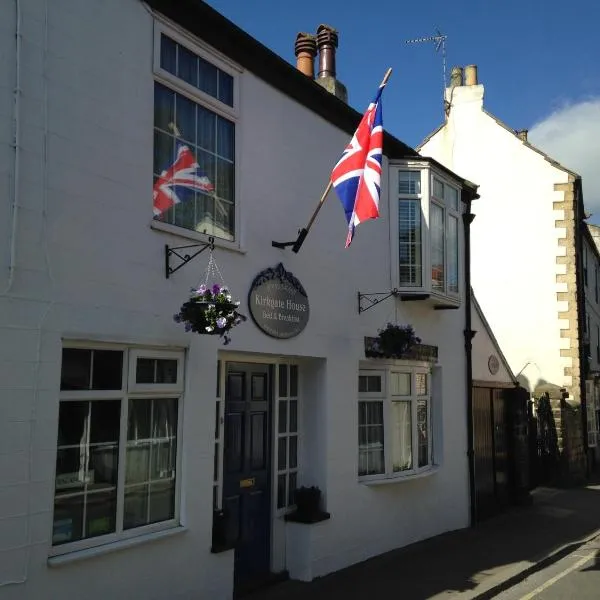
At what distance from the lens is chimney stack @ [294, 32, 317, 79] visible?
1005 cm

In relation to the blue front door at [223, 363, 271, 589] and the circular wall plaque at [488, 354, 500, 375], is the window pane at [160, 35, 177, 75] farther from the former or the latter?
the circular wall plaque at [488, 354, 500, 375]

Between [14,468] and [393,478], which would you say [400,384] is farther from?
[14,468]

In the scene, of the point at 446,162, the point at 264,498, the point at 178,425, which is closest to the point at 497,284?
the point at 446,162

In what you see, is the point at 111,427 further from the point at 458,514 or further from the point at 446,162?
the point at 446,162

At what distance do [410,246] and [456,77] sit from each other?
1376cm

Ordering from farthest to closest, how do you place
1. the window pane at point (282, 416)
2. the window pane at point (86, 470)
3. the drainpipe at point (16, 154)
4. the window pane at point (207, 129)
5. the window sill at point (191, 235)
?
the window pane at point (282, 416) < the window pane at point (207, 129) < the window sill at point (191, 235) < the window pane at point (86, 470) < the drainpipe at point (16, 154)

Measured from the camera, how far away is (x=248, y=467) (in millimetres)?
7422

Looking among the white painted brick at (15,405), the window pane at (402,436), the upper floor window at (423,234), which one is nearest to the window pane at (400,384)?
the window pane at (402,436)

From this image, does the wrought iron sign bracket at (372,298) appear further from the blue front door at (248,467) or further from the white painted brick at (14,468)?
the white painted brick at (14,468)

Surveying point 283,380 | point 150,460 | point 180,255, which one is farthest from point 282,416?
point 180,255

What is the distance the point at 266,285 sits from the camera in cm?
734

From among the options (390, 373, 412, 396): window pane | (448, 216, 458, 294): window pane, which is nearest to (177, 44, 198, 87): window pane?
(390, 373, 412, 396): window pane

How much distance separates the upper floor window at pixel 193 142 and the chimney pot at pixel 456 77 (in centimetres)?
1612

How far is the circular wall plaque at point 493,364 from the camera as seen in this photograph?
1313cm
